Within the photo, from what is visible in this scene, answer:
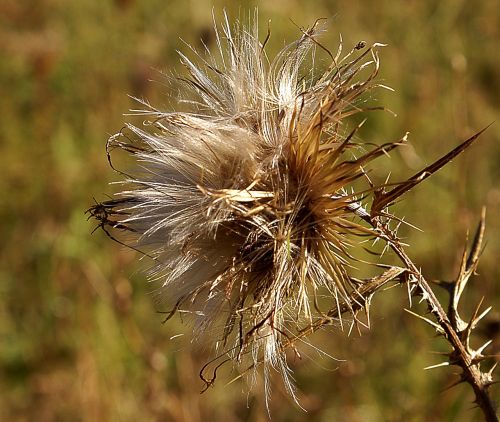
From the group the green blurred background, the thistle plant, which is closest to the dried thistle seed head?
the thistle plant

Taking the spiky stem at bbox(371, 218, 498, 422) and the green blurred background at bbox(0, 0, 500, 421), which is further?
the green blurred background at bbox(0, 0, 500, 421)

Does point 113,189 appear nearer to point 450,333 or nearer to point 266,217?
point 266,217

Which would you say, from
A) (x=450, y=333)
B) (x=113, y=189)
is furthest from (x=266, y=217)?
(x=113, y=189)

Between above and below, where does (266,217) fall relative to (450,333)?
above

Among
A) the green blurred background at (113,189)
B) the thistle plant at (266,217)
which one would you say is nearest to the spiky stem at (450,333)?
the thistle plant at (266,217)

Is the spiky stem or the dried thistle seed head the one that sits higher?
the dried thistle seed head

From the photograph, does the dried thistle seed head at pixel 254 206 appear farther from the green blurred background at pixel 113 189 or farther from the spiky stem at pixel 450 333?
the green blurred background at pixel 113 189

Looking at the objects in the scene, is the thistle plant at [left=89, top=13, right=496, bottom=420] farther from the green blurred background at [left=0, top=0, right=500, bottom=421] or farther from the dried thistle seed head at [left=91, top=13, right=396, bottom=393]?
the green blurred background at [left=0, top=0, right=500, bottom=421]
